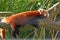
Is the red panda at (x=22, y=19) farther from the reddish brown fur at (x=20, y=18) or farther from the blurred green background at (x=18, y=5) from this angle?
the blurred green background at (x=18, y=5)

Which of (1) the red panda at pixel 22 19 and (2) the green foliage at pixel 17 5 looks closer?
(1) the red panda at pixel 22 19

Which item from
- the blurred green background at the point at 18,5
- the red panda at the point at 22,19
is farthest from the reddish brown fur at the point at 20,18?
the blurred green background at the point at 18,5

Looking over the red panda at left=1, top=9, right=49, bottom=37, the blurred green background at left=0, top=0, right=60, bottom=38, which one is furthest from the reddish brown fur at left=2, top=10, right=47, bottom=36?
the blurred green background at left=0, top=0, right=60, bottom=38

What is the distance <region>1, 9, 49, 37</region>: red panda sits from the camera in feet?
4.89

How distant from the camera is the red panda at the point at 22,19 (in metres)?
1.49

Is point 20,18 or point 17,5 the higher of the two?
point 20,18

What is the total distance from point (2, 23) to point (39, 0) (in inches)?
56.7

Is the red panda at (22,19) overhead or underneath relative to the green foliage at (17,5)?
overhead

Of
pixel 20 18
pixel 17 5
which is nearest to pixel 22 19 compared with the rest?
pixel 20 18

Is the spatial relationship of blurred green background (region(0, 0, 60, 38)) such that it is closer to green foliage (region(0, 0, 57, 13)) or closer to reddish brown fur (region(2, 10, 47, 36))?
green foliage (region(0, 0, 57, 13))

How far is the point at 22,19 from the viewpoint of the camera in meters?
1.53

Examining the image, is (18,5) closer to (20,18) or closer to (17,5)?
(17,5)

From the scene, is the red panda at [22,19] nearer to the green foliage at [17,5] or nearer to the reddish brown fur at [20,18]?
the reddish brown fur at [20,18]

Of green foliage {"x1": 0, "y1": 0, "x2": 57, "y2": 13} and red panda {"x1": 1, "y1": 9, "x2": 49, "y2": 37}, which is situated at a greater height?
red panda {"x1": 1, "y1": 9, "x2": 49, "y2": 37}
